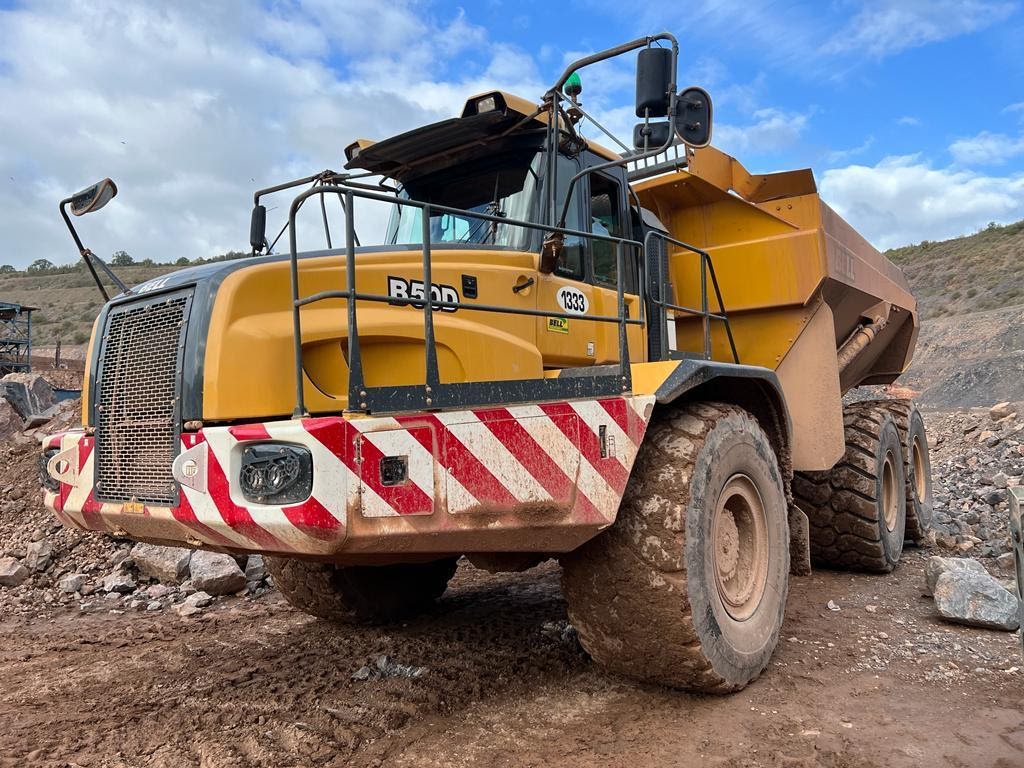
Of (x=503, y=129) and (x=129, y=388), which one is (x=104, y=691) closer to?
(x=129, y=388)

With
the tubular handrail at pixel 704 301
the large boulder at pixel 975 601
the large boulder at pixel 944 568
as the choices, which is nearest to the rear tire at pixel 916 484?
the large boulder at pixel 944 568

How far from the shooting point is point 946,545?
6.88m

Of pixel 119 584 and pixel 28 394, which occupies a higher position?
pixel 28 394

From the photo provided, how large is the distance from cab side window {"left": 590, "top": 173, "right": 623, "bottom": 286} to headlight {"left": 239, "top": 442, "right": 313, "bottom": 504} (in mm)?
2032

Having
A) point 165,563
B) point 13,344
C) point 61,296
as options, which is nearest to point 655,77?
point 165,563

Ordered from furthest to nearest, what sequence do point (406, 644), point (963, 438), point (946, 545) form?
1. point (963, 438)
2. point (946, 545)
3. point (406, 644)

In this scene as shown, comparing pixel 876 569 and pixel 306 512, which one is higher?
pixel 306 512

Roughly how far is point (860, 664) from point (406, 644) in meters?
2.27

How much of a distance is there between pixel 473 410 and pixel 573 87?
6.20ft

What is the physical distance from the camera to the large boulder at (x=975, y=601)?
430 centimetres

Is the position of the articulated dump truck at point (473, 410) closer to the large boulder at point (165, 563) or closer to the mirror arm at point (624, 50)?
the mirror arm at point (624, 50)

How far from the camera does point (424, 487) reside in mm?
2809

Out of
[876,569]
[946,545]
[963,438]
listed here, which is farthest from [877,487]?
[963,438]

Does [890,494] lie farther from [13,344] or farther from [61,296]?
[61,296]
